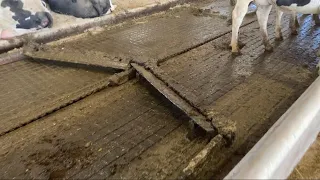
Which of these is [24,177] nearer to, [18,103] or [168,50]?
[18,103]

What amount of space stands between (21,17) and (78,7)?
0.87 meters

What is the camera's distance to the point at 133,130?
7.84ft

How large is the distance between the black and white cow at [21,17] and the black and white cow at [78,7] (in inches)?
12.4

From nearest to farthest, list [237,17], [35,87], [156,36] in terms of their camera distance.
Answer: [35,87], [237,17], [156,36]

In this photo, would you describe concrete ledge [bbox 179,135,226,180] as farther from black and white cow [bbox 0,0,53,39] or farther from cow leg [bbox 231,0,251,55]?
black and white cow [bbox 0,0,53,39]

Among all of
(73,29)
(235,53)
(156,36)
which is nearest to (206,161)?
(235,53)

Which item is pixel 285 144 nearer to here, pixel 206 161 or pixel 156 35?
pixel 206 161

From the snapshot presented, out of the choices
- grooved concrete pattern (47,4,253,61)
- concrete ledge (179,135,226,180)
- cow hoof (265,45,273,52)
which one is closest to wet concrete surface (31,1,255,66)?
grooved concrete pattern (47,4,253,61)

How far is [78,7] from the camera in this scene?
461cm

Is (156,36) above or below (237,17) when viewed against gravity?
below

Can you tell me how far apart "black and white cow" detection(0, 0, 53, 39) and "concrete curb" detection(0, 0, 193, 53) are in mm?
107

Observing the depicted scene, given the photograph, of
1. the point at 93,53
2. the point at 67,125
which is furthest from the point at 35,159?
the point at 93,53

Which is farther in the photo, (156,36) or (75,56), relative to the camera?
(156,36)

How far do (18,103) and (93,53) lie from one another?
1085mm
